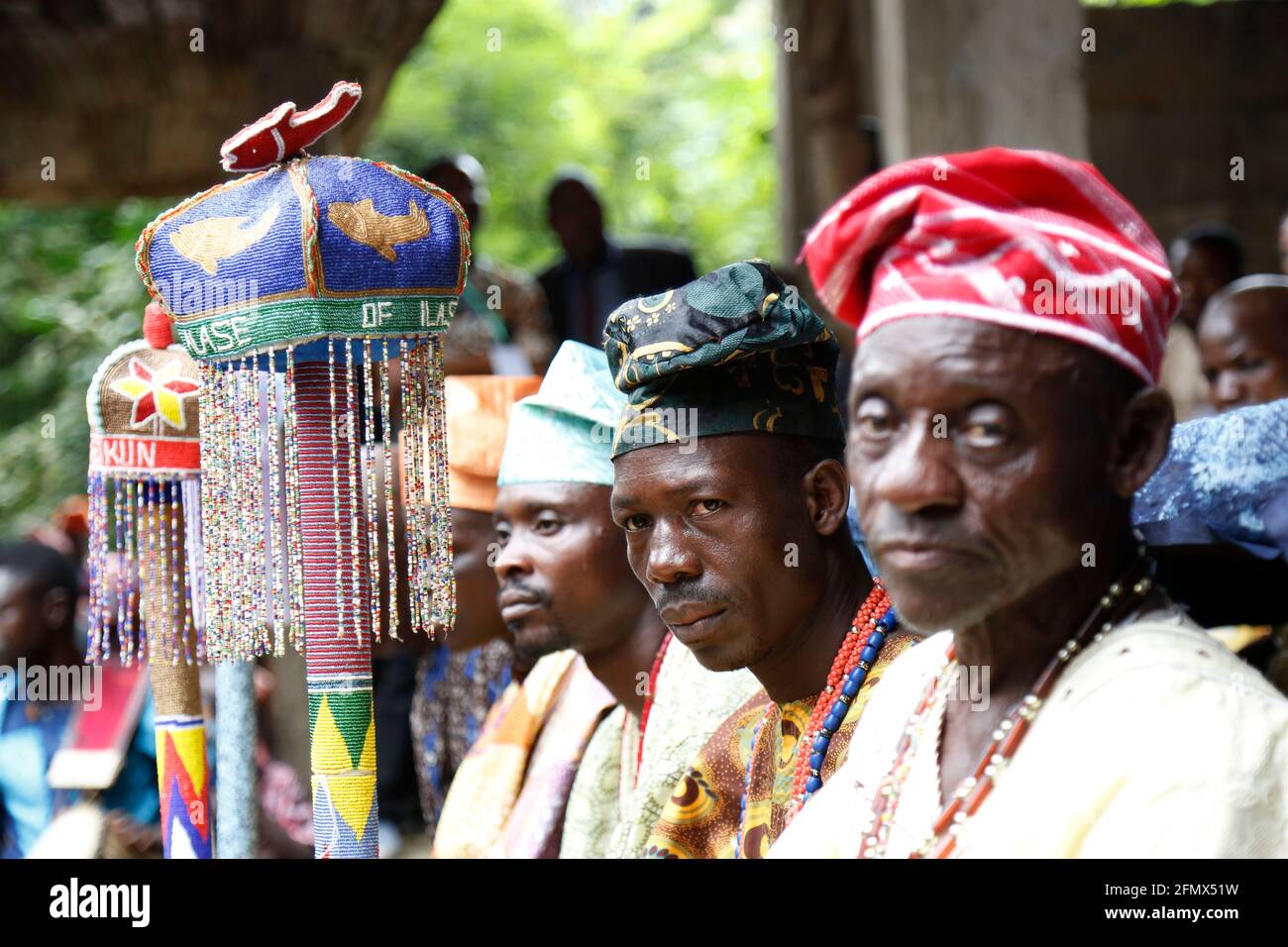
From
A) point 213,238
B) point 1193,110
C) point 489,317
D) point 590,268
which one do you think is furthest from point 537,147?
point 213,238

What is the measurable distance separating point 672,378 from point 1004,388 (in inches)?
38.4

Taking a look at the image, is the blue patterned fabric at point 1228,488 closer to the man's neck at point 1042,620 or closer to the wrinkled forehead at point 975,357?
the man's neck at point 1042,620

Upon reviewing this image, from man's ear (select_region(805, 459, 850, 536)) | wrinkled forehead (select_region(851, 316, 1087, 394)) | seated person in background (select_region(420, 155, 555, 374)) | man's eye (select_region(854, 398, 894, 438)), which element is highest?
seated person in background (select_region(420, 155, 555, 374))

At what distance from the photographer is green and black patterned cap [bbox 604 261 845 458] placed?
7.98 feet

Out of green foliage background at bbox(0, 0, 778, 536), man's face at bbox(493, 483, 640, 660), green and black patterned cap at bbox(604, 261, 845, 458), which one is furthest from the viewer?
green foliage background at bbox(0, 0, 778, 536)

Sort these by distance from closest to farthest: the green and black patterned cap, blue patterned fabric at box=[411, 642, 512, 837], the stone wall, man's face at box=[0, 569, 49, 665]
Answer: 1. the green and black patterned cap
2. man's face at box=[0, 569, 49, 665]
3. blue patterned fabric at box=[411, 642, 512, 837]
4. the stone wall

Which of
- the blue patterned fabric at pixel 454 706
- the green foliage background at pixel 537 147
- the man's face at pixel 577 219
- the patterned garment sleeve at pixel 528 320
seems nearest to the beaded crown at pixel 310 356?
the blue patterned fabric at pixel 454 706

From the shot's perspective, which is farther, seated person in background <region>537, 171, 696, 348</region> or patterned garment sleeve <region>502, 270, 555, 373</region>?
seated person in background <region>537, 171, 696, 348</region>

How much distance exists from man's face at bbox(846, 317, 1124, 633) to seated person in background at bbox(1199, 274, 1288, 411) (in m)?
3.10

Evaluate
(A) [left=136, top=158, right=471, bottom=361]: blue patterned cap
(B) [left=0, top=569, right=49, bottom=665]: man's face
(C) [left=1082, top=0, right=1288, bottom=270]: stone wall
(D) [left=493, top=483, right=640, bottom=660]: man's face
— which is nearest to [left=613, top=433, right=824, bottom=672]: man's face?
(A) [left=136, top=158, right=471, bottom=361]: blue patterned cap

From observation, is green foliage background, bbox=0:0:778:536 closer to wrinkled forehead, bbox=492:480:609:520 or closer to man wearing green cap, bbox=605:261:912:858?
wrinkled forehead, bbox=492:480:609:520

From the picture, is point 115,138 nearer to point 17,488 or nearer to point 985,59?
point 985,59

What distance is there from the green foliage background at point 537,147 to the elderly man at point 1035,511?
1227 cm
